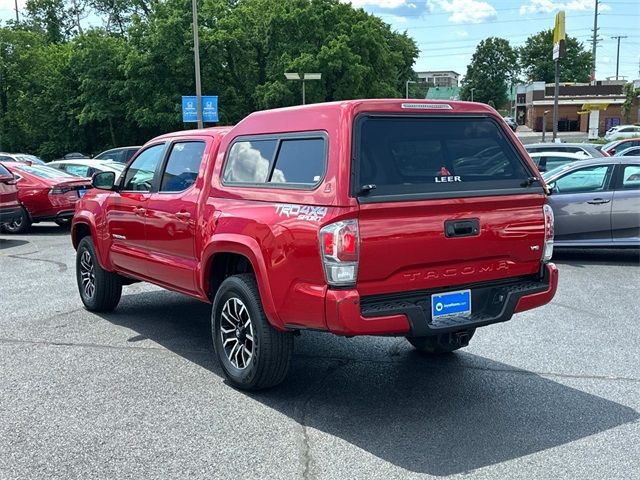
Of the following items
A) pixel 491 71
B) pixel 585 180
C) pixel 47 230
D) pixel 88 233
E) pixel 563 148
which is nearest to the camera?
pixel 88 233

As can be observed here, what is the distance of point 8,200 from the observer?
1302 cm

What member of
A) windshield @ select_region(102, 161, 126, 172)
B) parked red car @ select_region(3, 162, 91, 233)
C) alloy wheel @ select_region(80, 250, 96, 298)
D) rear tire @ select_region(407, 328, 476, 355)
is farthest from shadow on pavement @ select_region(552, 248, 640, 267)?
windshield @ select_region(102, 161, 126, 172)

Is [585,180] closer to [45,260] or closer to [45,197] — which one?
[45,260]

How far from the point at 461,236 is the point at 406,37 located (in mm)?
80318

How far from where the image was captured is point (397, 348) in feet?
19.8

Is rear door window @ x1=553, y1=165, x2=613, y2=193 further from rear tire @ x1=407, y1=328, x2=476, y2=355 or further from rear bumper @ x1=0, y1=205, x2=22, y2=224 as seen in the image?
rear bumper @ x1=0, y1=205, x2=22, y2=224

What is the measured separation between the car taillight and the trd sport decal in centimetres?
11

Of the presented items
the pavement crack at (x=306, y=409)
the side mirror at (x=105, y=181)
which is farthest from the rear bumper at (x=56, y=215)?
the pavement crack at (x=306, y=409)

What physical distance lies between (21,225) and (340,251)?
12.6 m

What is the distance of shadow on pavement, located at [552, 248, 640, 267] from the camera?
33.9ft

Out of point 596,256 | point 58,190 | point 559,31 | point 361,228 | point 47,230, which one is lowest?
point 47,230

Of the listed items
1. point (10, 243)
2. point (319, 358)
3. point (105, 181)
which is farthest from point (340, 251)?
point (10, 243)

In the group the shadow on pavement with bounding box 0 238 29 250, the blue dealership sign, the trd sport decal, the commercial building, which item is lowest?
the shadow on pavement with bounding box 0 238 29 250

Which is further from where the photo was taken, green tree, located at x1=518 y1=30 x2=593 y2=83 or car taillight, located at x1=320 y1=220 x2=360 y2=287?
green tree, located at x1=518 y1=30 x2=593 y2=83
